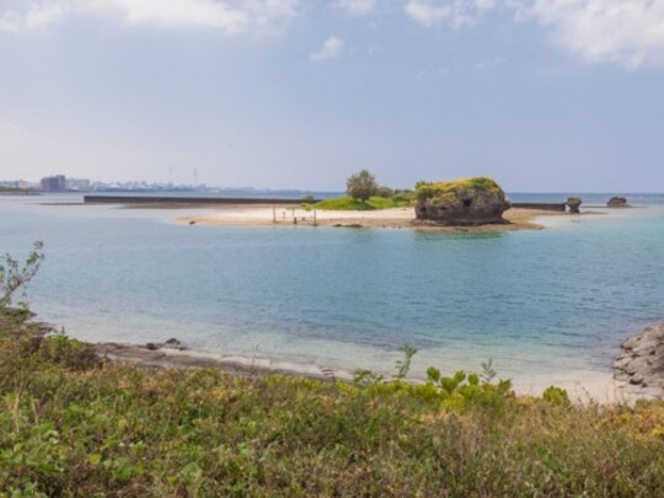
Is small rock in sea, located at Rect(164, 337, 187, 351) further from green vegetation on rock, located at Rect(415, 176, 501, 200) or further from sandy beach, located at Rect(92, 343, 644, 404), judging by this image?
green vegetation on rock, located at Rect(415, 176, 501, 200)

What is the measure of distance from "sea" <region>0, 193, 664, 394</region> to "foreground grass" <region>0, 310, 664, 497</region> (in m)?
10.5

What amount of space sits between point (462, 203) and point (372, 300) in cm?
5423

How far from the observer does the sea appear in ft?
65.0

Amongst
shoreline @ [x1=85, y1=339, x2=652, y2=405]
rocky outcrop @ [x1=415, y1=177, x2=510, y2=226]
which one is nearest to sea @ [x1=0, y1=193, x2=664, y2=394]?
shoreline @ [x1=85, y1=339, x2=652, y2=405]

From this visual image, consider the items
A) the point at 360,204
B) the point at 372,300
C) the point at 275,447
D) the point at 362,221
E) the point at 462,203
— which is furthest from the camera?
the point at 360,204

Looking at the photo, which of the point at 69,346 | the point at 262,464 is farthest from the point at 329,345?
the point at 262,464

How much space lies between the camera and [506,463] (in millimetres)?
4785

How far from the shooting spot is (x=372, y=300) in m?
29.4

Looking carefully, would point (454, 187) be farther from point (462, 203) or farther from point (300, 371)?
point (300, 371)

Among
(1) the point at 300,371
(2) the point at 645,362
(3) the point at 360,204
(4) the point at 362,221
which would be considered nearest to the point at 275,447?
(1) the point at 300,371

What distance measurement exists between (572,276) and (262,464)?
3718 centimetres

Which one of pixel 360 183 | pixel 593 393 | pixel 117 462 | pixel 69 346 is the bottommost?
pixel 593 393

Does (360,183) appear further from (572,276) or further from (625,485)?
(625,485)

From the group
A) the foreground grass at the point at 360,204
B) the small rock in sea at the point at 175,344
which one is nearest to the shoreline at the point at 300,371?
the small rock in sea at the point at 175,344
